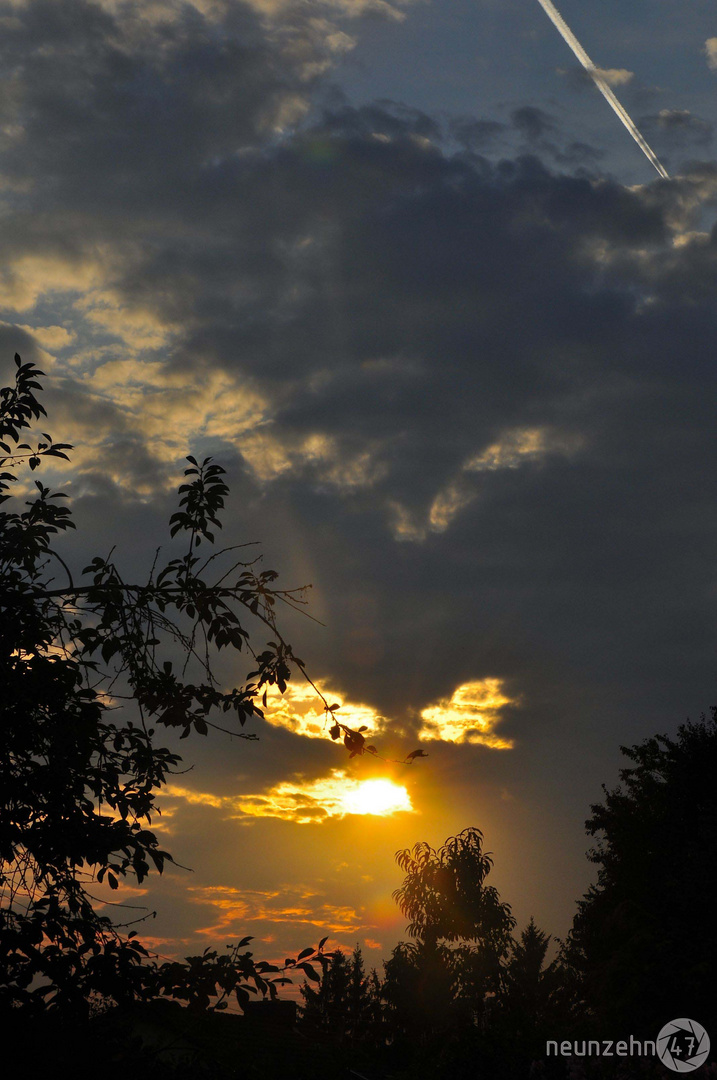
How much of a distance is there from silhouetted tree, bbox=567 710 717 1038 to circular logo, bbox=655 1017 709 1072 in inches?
109

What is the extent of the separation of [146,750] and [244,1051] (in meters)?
2.77

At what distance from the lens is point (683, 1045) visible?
73.2 ft

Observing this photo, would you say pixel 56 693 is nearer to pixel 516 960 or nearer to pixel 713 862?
pixel 713 862

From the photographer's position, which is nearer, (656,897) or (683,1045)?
(683,1045)

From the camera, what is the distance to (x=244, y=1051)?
15.6ft

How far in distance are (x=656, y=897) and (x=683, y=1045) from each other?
44.8 feet

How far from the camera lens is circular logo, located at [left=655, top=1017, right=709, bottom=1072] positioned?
18.6m

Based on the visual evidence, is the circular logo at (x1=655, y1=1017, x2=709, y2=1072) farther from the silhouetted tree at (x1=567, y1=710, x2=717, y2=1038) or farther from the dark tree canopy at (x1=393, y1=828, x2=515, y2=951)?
the dark tree canopy at (x1=393, y1=828, x2=515, y2=951)

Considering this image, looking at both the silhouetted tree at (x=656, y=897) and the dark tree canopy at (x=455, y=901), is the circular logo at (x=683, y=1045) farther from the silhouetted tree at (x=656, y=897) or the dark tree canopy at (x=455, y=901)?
the dark tree canopy at (x=455, y=901)

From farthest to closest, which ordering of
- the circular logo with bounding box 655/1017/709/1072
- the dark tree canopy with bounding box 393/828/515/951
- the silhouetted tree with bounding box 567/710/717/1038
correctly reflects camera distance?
the dark tree canopy with bounding box 393/828/515/951
the silhouetted tree with bounding box 567/710/717/1038
the circular logo with bounding box 655/1017/709/1072

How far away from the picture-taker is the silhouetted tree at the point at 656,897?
30.4m

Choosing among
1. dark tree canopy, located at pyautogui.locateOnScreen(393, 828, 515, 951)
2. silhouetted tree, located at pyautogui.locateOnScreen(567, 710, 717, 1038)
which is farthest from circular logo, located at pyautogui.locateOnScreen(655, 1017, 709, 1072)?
dark tree canopy, located at pyautogui.locateOnScreen(393, 828, 515, 951)

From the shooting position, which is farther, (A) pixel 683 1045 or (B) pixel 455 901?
(B) pixel 455 901

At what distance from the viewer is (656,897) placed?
3528 cm
